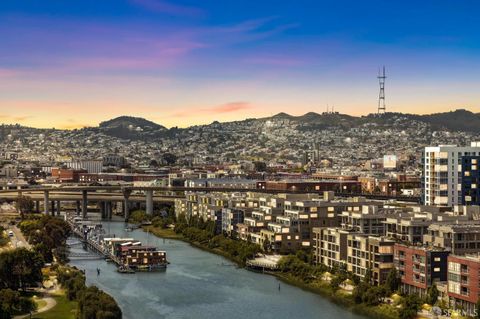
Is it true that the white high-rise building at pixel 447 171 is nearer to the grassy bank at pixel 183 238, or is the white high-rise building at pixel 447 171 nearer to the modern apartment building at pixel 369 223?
the modern apartment building at pixel 369 223

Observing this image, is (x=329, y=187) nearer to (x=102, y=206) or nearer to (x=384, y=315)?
(x=102, y=206)

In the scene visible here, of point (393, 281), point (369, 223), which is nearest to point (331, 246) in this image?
point (369, 223)

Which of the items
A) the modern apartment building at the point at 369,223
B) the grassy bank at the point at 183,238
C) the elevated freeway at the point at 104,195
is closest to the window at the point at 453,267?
the modern apartment building at the point at 369,223

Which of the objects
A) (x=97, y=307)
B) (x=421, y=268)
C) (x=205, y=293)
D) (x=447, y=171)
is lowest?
(x=205, y=293)

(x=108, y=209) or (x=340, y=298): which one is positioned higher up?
(x=108, y=209)

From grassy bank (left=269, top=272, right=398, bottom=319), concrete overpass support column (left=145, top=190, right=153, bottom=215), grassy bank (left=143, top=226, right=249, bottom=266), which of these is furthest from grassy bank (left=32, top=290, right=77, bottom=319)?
concrete overpass support column (left=145, top=190, right=153, bottom=215)

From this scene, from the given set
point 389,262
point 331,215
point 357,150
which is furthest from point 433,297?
point 357,150

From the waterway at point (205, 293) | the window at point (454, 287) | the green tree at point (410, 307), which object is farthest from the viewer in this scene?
the waterway at point (205, 293)

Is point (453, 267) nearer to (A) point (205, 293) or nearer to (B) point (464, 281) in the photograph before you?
(B) point (464, 281)
